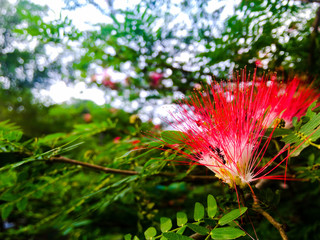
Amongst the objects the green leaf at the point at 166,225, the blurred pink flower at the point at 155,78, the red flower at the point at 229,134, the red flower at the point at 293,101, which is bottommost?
the green leaf at the point at 166,225

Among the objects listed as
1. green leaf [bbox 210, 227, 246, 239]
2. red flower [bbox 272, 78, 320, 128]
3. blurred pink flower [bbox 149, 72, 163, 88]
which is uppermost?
blurred pink flower [bbox 149, 72, 163, 88]

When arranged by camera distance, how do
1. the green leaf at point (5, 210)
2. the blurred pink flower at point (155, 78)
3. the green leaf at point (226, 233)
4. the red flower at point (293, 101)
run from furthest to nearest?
the blurred pink flower at point (155, 78) < the green leaf at point (5, 210) < the red flower at point (293, 101) < the green leaf at point (226, 233)

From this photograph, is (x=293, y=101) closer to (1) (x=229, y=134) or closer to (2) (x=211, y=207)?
(1) (x=229, y=134)

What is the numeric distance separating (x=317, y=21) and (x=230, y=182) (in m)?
0.98

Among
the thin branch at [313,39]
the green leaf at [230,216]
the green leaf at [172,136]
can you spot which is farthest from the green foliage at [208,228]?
the thin branch at [313,39]

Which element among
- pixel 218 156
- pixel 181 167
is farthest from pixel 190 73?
pixel 218 156

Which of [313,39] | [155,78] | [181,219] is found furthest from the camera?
[155,78]

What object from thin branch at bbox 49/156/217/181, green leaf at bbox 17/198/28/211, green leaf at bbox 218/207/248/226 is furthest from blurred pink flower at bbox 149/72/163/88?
green leaf at bbox 218/207/248/226

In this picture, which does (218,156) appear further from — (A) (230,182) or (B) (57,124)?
(B) (57,124)

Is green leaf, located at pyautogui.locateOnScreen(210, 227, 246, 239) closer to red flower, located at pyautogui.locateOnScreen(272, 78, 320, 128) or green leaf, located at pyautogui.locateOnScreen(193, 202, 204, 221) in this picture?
green leaf, located at pyautogui.locateOnScreen(193, 202, 204, 221)

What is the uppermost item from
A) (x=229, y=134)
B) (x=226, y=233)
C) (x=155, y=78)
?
(x=155, y=78)

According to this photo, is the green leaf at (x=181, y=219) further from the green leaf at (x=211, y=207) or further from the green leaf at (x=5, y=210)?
the green leaf at (x=5, y=210)

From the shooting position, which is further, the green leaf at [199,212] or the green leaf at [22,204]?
the green leaf at [22,204]

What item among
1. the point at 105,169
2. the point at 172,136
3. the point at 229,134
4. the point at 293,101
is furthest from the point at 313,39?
the point at 105,169
